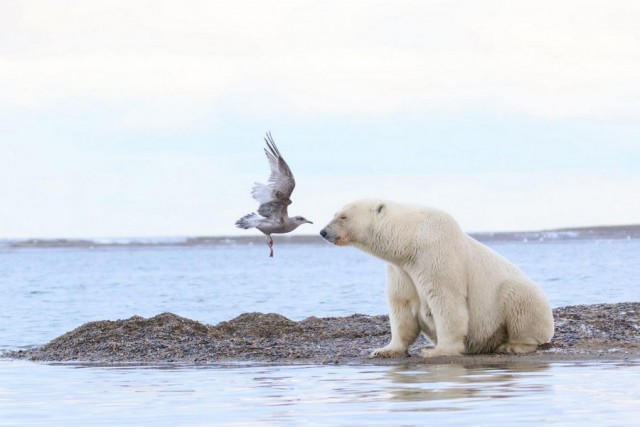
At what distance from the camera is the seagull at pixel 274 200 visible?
15.2m

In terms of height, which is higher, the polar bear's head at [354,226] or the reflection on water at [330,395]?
the polar bear's head at [354,226]

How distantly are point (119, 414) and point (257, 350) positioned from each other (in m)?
4.83

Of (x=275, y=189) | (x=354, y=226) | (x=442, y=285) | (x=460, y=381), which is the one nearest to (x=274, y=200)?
(x=275, y=189)

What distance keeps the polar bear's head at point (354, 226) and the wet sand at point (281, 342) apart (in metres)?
1.23

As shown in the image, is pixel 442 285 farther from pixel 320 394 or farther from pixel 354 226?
pixel 320 394

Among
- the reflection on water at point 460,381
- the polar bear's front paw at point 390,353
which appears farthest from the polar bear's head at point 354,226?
the reflection on water at point 460,381

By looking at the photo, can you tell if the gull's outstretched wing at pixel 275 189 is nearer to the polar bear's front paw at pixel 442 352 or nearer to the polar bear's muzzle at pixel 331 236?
the polar bear's muzzle at pixel 331 236

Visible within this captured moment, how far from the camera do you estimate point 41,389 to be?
10.0 metres

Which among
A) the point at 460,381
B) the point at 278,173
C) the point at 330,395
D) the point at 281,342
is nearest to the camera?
the point at 330,395

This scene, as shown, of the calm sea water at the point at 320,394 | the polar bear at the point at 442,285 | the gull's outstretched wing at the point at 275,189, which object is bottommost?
the calm sea water at the point at 320,394

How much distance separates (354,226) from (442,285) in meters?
1.06

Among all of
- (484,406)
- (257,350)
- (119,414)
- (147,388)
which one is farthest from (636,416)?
(257,350)

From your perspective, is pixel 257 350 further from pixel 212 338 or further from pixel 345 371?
pixel 345 371

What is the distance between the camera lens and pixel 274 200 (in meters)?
15.5
